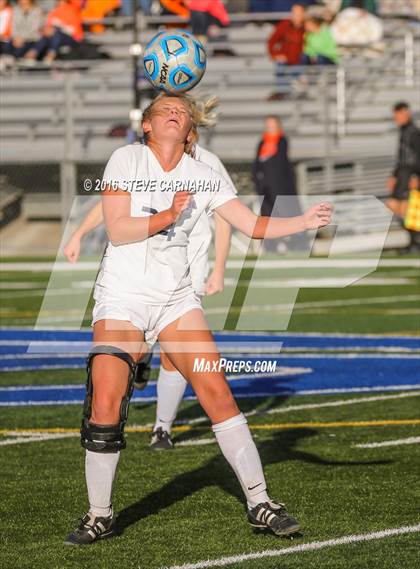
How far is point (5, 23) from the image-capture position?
26422mm

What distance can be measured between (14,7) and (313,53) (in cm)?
589

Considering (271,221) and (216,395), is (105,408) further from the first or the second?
(271,221)

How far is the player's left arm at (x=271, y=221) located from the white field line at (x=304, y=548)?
3.97 ft

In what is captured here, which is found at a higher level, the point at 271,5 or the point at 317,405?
the point at 271,5

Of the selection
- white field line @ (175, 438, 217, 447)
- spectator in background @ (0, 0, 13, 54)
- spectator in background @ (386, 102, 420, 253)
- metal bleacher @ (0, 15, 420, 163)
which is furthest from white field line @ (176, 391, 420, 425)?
spectator in background @ (0, 0, 13, 54)

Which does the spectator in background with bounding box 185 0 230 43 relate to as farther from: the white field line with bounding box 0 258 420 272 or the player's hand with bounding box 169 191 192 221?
the player's hand with bounding box 169 191 192 221

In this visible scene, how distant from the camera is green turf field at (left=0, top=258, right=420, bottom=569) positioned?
5.36 meters

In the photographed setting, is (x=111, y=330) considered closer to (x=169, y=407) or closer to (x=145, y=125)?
Result: (x=145, y=125)

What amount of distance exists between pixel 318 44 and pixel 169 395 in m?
18.5

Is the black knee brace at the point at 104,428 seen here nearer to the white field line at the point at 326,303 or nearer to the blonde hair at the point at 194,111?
the blonde hair at the point at 194,111

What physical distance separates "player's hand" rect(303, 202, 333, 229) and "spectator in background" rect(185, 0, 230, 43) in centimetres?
2001

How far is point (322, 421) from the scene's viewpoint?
8.35 metres

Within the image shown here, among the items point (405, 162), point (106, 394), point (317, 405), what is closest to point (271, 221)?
point (106, 394)

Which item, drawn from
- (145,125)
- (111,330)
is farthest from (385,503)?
(145,125)
